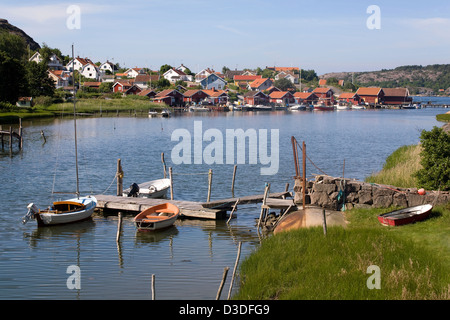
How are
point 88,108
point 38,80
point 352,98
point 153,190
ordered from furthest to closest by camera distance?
point 352,98, point 88,108, point 38,80, point 153,190

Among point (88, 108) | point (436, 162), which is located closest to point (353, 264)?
point (436, 162)

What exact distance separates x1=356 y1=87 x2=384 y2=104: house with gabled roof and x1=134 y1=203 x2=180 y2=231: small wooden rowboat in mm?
166305

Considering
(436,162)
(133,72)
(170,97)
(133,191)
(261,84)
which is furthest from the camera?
(133,72)

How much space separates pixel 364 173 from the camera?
40.9 meters

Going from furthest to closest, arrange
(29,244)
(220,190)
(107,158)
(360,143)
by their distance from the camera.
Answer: (360,143)
(107,158)
(220,190)
(29,244)

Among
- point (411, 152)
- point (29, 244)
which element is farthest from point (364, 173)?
point (29, 244)

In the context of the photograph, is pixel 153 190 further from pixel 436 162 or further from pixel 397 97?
pixel 397 97

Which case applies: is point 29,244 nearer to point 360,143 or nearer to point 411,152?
point 411,152

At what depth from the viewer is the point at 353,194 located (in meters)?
23.4

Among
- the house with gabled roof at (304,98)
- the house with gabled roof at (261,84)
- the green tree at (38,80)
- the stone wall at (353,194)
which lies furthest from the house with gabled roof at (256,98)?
the stone wall at (353,194)

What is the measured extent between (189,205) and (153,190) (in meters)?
4.78

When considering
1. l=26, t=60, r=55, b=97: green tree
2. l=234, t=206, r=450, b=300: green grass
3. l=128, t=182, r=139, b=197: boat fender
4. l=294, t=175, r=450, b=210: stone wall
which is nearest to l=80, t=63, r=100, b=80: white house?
l=26, t=60, r=55, b=97: green tree

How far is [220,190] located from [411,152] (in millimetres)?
14575

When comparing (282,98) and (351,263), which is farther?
(282,98)
